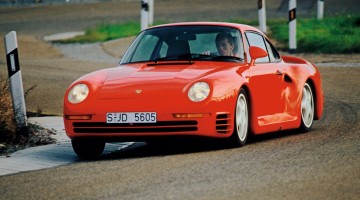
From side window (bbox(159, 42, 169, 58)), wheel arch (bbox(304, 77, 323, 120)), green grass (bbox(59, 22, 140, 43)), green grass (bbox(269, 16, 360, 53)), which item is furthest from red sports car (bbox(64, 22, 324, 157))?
green grass (bbox(59, 22, 140, 43))

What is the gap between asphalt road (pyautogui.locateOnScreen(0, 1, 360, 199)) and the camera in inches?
316

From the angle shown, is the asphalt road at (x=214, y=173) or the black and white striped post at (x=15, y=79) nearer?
the asphalt road at (x=214, y=173)

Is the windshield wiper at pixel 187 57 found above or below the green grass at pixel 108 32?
above

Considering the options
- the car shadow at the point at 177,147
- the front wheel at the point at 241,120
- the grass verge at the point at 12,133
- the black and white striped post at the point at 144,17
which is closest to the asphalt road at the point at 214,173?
the car shadow at the point at 177,147

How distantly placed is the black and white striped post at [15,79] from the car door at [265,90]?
2.40m

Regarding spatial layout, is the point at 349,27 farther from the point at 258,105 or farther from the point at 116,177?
the point at 116,177

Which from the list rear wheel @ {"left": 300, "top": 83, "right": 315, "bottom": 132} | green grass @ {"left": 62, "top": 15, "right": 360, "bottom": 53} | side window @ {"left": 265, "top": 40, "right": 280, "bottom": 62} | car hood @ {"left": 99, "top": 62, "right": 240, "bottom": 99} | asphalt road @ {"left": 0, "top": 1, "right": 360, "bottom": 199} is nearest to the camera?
asphalt road @ {"left": 0, "top": 1, "right": 360, "bottom": 199}

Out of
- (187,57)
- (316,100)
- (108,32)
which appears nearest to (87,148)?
(187,57)

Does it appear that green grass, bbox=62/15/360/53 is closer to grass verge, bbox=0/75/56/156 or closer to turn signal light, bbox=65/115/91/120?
grass verge, bbox=0/75/56/156

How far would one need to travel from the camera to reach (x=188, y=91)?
1043cm

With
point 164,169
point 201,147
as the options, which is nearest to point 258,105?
point 201,147

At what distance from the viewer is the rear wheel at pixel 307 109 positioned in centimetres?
1268

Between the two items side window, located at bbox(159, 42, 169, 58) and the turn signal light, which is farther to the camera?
side window, located at bbox(159, 42, 169, 58)

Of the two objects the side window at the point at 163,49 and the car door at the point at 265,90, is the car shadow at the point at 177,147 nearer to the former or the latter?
the car door at the point at 265,90
